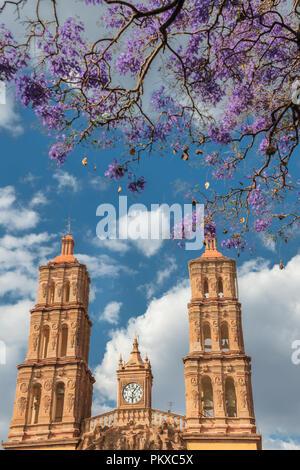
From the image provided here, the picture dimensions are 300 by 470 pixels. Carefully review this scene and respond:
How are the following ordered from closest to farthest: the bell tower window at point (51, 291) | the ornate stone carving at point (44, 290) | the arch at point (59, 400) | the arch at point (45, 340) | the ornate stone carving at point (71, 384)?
the ornate stone carving at point (71, 384) → the arch at point (59, 400) → the arch at point (45, 340) → the ornate stone carving at point (44, 290) → the bell tower window at point (51, 291)

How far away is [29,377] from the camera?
33.5 m

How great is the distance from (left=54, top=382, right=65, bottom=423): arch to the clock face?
3997mm

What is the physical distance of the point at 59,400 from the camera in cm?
3441

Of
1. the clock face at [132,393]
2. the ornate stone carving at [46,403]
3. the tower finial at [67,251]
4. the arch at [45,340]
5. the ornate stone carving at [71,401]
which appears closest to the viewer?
the ornate stone carving at [71,401]

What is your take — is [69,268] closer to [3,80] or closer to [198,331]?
[198,331]

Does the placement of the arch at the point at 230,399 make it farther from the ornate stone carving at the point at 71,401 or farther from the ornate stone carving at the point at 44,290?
the ornate stone carving at the point at 44,290

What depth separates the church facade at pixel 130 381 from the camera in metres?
30.6

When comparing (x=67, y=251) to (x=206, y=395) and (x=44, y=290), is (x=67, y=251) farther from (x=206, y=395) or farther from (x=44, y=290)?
(x=206, y=395)

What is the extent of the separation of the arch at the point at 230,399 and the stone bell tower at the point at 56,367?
9.24 metres

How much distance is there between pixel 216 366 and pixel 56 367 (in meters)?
10.2

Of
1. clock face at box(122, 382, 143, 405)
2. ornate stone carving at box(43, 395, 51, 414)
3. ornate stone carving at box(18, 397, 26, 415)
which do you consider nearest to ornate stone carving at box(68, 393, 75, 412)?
ornate stone carving at box(43, 395, 51, 414)

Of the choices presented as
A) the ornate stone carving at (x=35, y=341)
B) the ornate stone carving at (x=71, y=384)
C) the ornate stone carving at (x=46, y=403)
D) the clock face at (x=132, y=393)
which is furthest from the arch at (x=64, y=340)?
the clock face at (x=132, y=393)

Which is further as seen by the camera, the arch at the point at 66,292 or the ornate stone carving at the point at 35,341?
the arch at the point at 66,292

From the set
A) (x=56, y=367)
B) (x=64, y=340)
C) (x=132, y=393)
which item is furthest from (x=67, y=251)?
(x=132, y=393)
